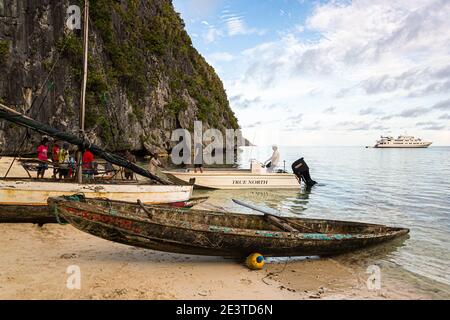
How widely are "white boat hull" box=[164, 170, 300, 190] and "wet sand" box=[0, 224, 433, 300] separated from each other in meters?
12.7

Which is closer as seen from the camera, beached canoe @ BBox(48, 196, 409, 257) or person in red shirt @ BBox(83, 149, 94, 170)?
beached canoe @ BBox(48, 196, 409, 257)

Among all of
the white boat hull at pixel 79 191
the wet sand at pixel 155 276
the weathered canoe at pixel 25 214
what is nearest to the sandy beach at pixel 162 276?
the wet sand at pixel 155 276

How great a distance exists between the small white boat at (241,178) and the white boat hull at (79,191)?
343 inches

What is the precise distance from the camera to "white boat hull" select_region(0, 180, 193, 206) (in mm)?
9937

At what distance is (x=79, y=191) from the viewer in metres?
10.7

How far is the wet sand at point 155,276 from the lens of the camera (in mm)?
6039

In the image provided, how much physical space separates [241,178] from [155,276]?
1582 cm

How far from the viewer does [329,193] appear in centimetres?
2398

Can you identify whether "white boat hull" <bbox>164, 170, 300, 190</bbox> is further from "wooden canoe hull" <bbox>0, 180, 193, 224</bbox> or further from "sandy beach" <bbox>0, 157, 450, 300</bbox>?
"sandy beach" <bbox>0, 157, 450, 300</bbox>

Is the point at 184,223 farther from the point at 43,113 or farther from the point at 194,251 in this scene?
the point at 43,113

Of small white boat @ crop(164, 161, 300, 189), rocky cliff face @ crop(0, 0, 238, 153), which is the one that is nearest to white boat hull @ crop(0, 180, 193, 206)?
small white boat @ crop(164, 161, 300, 189)

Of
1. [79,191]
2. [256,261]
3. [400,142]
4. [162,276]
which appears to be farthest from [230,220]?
[400,142]

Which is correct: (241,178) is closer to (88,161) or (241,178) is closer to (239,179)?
(239,179)

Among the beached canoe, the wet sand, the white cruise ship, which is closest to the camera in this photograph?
the wet sand
